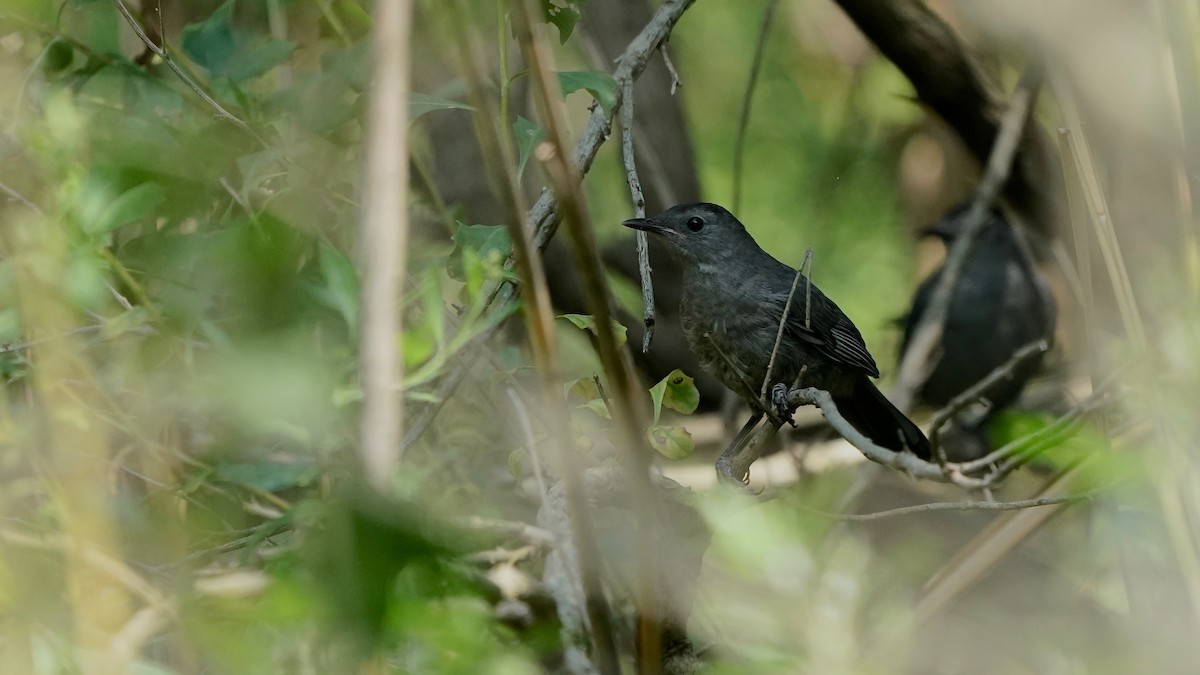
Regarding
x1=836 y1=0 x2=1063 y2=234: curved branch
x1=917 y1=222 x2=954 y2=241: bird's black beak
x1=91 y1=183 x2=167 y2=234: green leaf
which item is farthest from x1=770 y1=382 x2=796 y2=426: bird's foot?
x1=917 y1=222 x2=954 y2=241: bird's black beak

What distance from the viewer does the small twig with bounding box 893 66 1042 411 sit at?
500cm

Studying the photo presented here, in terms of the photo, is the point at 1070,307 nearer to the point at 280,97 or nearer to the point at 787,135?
the point at 787,135

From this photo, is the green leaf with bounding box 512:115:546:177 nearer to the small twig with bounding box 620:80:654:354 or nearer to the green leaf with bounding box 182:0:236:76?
the small twig with bounding box 620:80:654:354

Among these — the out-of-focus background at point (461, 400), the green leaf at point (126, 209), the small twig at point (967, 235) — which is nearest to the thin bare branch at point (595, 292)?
the out-of-focus background at point (461, 400)

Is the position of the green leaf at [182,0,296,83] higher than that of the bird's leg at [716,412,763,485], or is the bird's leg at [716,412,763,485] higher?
the green leaf at [182,0,296,83]

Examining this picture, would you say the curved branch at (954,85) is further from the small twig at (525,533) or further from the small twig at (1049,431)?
the small twig at (525,533)

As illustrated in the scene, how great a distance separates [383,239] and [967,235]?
5.21 metres

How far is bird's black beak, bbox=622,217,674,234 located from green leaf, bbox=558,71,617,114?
74 centimetres

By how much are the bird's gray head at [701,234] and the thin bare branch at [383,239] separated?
307cm

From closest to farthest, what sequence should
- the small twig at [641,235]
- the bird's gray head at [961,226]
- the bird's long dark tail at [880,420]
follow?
the small twig at [641,235] < the bird's long dark tail at [880,420] < the bird's gray head at [961,226]

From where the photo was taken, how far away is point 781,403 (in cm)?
314

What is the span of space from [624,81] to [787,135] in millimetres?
4220

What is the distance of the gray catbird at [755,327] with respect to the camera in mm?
3658

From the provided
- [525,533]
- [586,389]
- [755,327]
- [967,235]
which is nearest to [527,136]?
[586,389]
